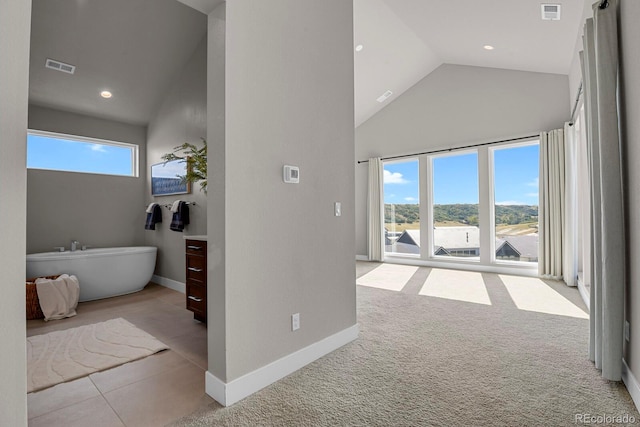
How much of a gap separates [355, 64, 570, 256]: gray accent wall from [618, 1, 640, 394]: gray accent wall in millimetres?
3353

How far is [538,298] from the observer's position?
3.75 metres

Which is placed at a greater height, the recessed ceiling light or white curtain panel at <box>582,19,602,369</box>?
the recessed ceiling light

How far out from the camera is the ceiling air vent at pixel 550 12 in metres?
3.26

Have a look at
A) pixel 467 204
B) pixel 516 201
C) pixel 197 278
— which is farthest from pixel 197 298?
pixel 516 201

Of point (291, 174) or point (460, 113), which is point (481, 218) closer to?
point (460, 113)

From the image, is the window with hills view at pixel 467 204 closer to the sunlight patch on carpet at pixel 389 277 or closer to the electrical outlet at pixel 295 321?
the sunlight patch on carpet at pixel 389 277

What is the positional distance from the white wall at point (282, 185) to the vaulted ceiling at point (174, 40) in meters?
1.63

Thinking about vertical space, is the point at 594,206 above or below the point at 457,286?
above

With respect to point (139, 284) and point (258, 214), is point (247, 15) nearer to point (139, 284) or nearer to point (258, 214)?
point (258, 214)

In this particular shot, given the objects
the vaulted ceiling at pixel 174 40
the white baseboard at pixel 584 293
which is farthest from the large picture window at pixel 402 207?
the white baseboard at pixel 584 293

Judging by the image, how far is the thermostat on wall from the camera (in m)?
2.08

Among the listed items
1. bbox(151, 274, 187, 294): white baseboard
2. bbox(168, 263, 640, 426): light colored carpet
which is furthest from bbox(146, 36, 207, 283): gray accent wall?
bbox(168, 263, 640, 426): light colored carpet

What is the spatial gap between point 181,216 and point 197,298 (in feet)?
4.98

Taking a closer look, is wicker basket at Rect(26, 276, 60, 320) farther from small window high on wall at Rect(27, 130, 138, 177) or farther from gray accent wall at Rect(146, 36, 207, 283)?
small window high on wall at Rect(27, 130, 138, 177)
